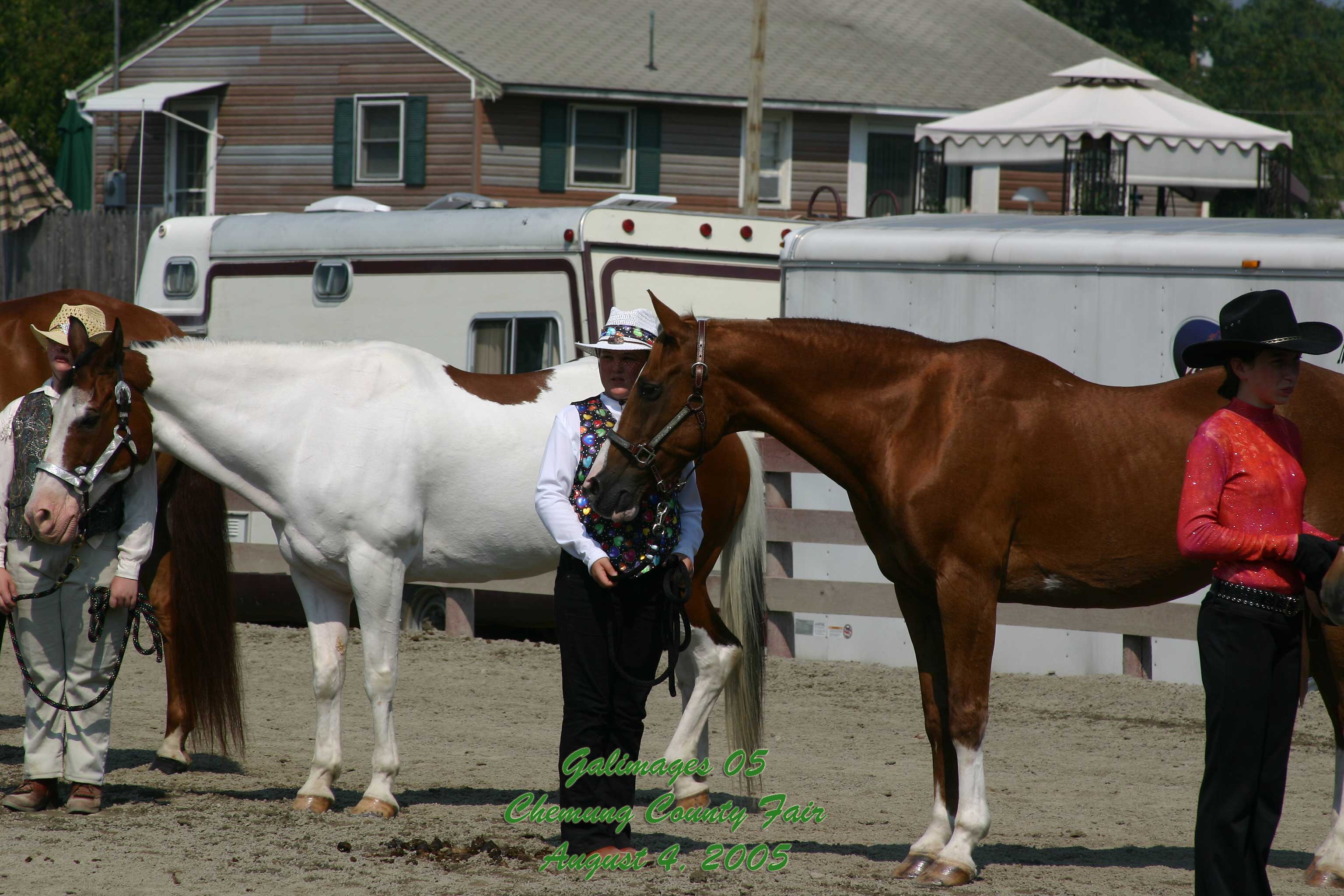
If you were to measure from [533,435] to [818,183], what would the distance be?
19.4 m

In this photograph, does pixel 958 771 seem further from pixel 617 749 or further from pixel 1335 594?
pixel 1335 594

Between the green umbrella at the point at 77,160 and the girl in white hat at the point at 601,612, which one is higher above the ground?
the green umbrella at the point at 77,160

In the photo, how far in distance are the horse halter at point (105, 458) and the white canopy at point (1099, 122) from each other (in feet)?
41.0

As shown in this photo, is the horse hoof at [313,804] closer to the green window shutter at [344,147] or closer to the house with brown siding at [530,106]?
the house with brown siding at [530,106]

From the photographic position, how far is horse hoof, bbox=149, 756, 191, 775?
6.67 meters

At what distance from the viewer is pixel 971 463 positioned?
5039mm

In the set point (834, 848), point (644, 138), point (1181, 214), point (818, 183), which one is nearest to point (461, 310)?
point (834, 848)

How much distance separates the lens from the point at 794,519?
31.7ft

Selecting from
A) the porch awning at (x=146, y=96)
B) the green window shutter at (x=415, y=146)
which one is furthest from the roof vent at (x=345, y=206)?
the porch awning at (x=146, y=96)

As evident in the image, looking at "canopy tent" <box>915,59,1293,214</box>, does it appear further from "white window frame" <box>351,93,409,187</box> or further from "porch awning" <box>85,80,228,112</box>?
"porch awning" <box>85,80,228,112</box>

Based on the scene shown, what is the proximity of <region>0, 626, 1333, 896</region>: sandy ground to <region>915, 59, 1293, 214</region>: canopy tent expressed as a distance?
28.8 ft

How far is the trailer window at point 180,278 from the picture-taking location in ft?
37.6

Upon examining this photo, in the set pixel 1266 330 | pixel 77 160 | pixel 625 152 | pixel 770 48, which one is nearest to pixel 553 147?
pixel 625 152

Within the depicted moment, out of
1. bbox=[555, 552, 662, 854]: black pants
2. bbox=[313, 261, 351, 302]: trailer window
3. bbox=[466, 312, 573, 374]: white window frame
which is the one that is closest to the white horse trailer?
bbox=[466, 312, 573, 374]: white window frame
